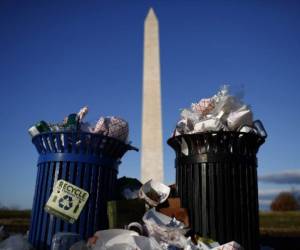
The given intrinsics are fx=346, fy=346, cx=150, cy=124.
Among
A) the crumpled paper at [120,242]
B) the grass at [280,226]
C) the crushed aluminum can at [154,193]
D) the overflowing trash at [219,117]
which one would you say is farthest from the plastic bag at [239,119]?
the grass at [280,226]

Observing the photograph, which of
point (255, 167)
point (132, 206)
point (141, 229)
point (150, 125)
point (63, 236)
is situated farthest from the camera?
point (150, 125)

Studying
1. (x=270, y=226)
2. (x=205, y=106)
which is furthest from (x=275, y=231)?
(x=205, y=106)

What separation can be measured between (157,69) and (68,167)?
6.18 metres

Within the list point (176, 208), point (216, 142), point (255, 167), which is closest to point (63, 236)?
point (176, 208)

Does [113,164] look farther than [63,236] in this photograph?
Yes

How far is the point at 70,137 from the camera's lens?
195 centimetres

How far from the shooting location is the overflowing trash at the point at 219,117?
2.11 metres

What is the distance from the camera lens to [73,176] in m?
1.91

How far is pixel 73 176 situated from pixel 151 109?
592 centimetres

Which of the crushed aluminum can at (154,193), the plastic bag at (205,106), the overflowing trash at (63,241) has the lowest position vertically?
the overflowing trash at (63,241)

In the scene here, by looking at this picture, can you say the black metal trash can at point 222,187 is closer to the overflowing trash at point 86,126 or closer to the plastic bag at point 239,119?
the plastic bag at point 239,119

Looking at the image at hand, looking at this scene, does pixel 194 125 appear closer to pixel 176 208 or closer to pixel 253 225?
pixel 176 208

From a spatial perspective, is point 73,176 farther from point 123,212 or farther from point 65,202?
point 123,212

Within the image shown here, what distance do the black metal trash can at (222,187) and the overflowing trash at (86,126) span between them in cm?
42
